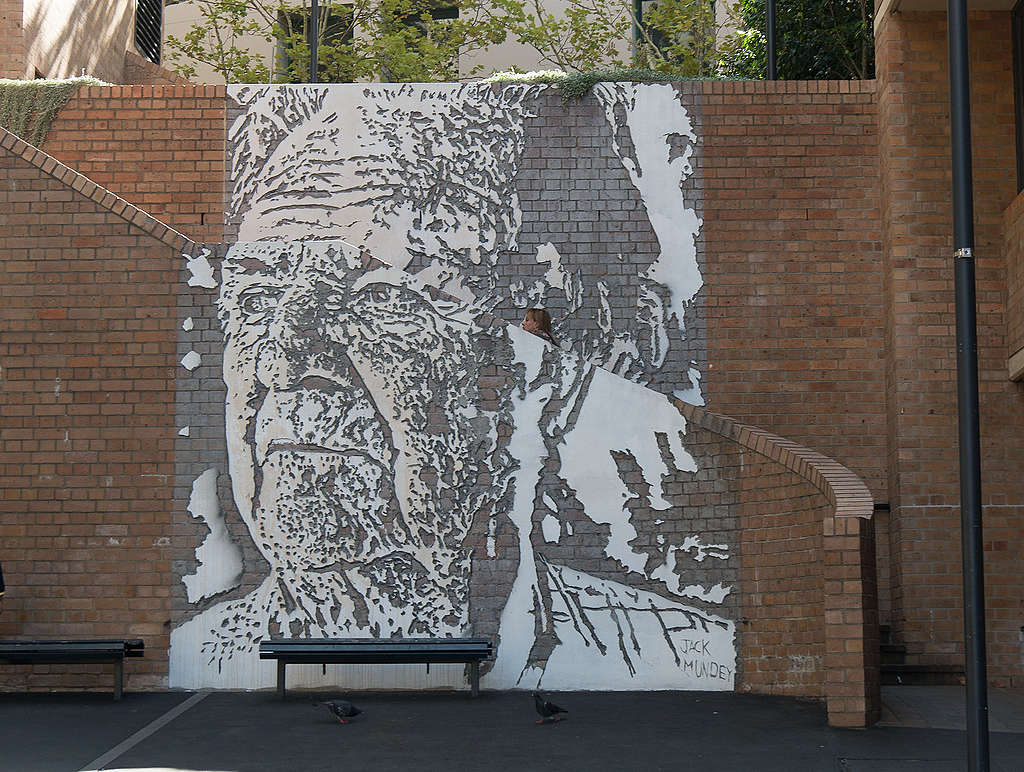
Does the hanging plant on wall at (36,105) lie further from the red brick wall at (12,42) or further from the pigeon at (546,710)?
the pigeon at (546,710)

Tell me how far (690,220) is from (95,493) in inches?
237

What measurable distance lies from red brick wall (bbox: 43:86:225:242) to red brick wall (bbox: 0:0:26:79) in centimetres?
200

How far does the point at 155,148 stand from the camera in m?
13.1

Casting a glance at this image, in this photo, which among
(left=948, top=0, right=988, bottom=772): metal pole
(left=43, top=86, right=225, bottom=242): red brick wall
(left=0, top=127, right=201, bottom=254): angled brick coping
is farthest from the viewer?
(left=43, top=86, right=225, bottom=242): red brick wall

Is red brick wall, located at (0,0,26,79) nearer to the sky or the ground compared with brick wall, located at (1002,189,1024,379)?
nearer to the sky

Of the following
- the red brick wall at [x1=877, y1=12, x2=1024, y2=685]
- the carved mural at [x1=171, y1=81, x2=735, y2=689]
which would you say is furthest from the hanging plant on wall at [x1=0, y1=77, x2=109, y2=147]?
the red brick wall at [x1=877, y1=12, x2=1024, y2=685]

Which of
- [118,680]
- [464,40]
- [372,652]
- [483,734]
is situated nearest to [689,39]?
[464,40]

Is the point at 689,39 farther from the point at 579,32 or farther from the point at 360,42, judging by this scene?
the point at 360,42

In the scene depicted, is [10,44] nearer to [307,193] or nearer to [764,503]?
[307,193]

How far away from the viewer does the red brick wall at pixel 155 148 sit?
1311cm

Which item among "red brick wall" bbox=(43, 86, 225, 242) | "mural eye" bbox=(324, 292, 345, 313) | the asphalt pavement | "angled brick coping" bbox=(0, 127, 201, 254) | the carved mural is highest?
"red brick wall" bbox=(43, 86, 225, 242)

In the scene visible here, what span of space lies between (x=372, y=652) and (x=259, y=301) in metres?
3.06

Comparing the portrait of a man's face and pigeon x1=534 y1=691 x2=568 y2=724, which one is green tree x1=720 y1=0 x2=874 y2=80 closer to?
the portrait of a man's face

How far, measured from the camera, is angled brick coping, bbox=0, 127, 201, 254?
11203 millimetres
